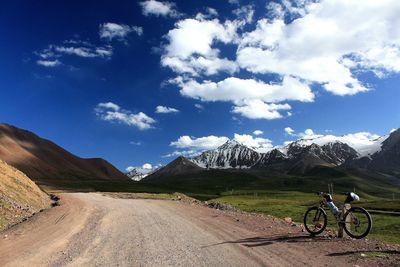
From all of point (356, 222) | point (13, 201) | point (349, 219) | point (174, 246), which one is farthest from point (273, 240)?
point (13, 201)

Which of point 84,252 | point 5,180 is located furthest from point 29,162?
point 84,252

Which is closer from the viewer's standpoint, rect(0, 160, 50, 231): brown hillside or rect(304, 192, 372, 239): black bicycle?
rect(304, 192, 372, 239): black bicycle

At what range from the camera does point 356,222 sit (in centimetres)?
1736

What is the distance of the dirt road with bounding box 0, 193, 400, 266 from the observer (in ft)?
44.0

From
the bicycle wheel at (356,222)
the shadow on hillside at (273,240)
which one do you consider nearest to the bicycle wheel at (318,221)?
the shadow on hillside at (273,240)

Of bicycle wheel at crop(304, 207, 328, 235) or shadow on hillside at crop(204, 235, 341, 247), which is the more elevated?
bicycle wheel at crop(304, 207, 328, 235)

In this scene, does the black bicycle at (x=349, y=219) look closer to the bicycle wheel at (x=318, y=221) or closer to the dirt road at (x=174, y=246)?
the bicycle wheel at (x=318, y=221)

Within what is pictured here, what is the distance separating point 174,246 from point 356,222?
7.17m

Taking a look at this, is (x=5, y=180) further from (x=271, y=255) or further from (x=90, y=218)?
(x=271, y=255)

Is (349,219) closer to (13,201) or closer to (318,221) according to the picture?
(318,221)

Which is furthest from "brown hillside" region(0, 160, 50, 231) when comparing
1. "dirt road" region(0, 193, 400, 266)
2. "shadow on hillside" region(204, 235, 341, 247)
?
"shadow on hillside" region(204, 235, 341, 247)

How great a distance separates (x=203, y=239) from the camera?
17703 millimetres

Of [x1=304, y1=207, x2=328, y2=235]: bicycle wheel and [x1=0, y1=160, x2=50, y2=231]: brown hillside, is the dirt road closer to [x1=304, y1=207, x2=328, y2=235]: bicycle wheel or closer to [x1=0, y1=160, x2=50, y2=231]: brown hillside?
[x1=304, y1=207, x2=328, y2=235]: bicycle wheel

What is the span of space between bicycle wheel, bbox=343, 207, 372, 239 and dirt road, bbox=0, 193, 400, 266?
1.93ft
